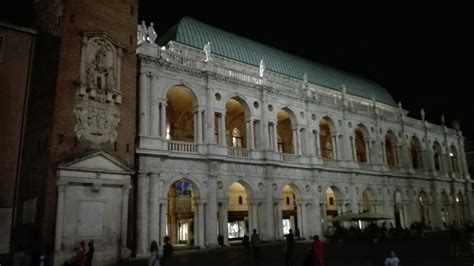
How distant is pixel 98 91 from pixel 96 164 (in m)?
4.08

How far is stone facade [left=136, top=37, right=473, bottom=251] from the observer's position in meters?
24.5

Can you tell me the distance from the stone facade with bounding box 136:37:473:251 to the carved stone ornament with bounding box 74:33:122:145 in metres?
2.60

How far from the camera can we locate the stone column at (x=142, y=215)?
21.9 meters

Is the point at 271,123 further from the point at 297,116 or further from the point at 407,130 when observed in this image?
the point at 407,130

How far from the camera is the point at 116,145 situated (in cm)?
2120

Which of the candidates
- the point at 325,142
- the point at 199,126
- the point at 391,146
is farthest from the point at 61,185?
the point at 391,146

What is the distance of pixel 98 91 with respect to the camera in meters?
20.9

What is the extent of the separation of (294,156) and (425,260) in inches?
589

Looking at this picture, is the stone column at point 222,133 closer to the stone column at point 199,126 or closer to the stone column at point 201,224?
the stone column at point 199,126

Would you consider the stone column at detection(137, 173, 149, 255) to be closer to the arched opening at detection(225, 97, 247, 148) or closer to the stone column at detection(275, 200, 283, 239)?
the stone column at detection(275, 200, 283, 239)

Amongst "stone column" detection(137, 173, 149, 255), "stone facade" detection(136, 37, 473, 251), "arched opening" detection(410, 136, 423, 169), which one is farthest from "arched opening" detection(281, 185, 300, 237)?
"arched opening" detection(410, 136, 423, 169)

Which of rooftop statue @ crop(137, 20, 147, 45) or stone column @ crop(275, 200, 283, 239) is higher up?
rooftop statue @ crop(137, 20, 147, 45)

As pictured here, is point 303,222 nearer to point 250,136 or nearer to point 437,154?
point 250,136

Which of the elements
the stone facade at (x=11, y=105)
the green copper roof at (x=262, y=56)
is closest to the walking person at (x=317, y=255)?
the stone facade at (x=11, y=105)
